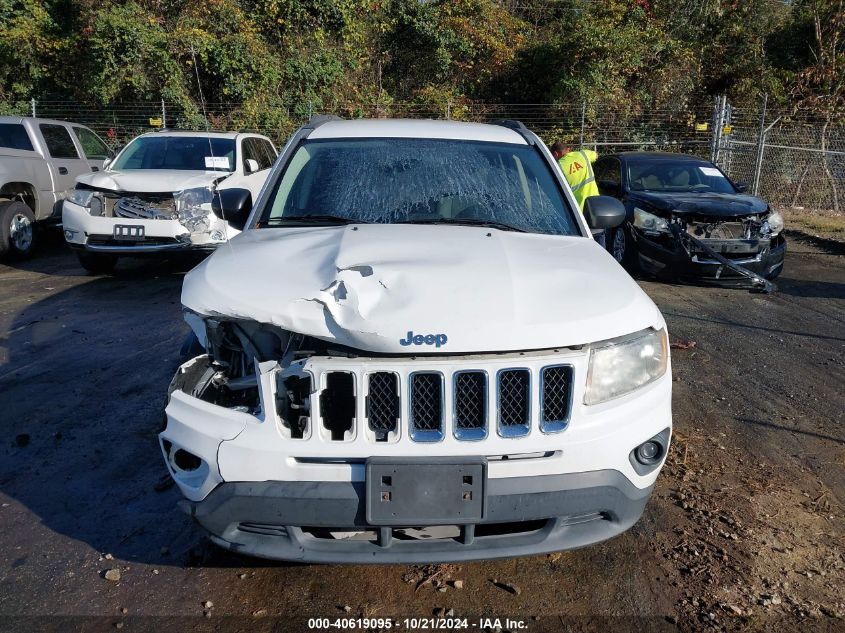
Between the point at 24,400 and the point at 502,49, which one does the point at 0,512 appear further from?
the point at 502,49

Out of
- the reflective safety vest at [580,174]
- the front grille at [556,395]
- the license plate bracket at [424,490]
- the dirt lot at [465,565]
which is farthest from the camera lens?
the reflective safety vest at [580,174]

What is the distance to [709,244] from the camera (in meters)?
8.14

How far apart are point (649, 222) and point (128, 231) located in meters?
6.12

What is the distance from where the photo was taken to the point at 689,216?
8.19 m

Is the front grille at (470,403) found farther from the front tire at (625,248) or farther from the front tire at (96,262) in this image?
the front tire at (96,262)

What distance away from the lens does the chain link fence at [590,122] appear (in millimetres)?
15375

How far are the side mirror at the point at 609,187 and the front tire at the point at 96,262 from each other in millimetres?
6503

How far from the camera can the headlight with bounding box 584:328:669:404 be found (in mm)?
2534

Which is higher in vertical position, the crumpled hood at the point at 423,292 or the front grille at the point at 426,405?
the crumpled hood at the point at 423,292

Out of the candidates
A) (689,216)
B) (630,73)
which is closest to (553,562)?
(689,216)

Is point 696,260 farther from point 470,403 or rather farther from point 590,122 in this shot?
point 590,122

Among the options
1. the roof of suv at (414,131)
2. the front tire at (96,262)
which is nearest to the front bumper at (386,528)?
the roof of suv at (414,131)

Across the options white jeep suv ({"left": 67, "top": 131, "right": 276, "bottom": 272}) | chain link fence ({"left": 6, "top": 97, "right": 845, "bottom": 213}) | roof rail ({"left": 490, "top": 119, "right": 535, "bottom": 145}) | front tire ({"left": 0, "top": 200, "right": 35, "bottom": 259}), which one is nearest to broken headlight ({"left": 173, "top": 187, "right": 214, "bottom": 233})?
white jeep suv ({"left": 67, "top": 131, "right": 276, "bottom": 272})

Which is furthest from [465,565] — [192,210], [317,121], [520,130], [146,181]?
[146,181]
